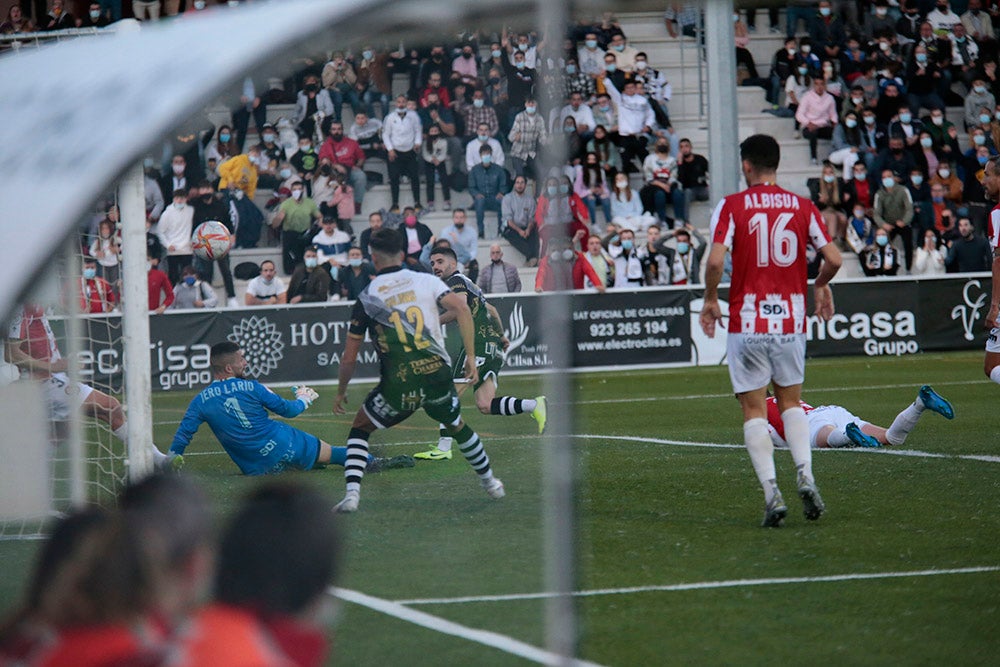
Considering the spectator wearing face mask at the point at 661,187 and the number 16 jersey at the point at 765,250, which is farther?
→ the spectator wearing face mask at the point at 661,187

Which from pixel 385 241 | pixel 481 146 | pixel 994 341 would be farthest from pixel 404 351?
pixel 994 341

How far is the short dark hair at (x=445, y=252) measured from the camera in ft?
29.3

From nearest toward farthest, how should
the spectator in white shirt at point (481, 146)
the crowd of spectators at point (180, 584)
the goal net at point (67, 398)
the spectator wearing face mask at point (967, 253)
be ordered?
1. the crowd of spectators at point (180, 584)
2. the spectator in white shirt at point (481, 146)
3. the goal net at point (67, 398)
4. the spectator wearing face mask at point (967, 253)

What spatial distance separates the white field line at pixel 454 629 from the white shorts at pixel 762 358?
280cm

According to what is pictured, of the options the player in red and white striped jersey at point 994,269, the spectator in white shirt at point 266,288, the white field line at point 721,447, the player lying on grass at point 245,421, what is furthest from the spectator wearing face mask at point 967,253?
the player lying on grass at point 245,421

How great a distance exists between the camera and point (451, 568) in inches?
233

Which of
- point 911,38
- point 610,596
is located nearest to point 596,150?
point 911,38

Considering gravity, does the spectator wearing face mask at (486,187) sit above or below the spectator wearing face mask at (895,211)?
below

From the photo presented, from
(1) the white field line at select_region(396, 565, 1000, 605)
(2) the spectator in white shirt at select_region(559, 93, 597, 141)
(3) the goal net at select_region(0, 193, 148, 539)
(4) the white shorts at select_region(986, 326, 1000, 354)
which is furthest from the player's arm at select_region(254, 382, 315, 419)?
(2) the spectator in white shirt at select_region(559, 93, 597, 141)

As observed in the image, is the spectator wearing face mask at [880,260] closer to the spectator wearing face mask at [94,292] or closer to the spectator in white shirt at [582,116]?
the spectator in white shirt at [582,116]

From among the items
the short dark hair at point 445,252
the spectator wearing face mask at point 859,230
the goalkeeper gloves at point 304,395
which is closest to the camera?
the short dark hair at point 445,252

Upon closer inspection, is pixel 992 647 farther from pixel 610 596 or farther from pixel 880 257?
pixel 880 257

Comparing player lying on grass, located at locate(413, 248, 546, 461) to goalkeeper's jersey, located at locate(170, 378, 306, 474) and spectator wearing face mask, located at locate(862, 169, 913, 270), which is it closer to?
goalkeeper's jersey, located at locate(170, 378, 306, 474)

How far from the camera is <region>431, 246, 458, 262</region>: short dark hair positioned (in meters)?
8.92
